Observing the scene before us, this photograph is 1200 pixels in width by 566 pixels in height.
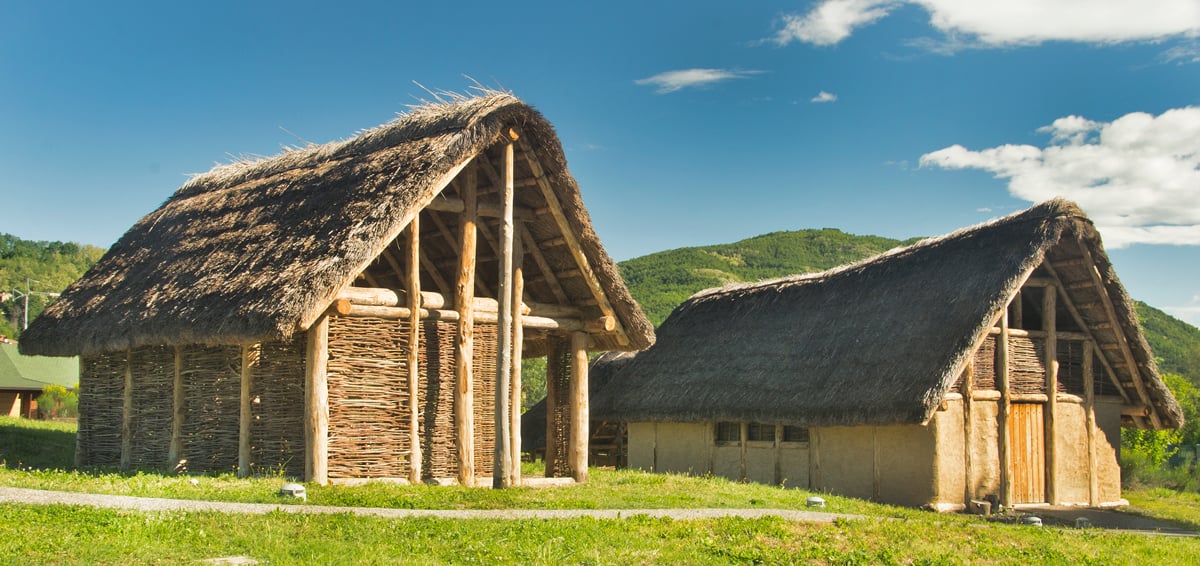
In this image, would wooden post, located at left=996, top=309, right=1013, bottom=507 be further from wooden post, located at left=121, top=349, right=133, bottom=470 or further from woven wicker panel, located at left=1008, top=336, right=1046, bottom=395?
wooden post, located at left=121, top=349, right=133, bottom=470

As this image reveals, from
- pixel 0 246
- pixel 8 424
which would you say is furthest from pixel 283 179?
pixel 0 246

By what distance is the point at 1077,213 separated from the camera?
19.3 meters

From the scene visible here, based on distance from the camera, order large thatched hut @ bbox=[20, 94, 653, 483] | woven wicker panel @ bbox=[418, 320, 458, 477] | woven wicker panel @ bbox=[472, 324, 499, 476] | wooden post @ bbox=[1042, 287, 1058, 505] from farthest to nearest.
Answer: wooden post @ bbox=[1042, 287, 1058, 505], woven wicker panel @ bbox=[472, 324, 499, 476], woven wicker panel @ bbox=[418, 320, 458, 477], large thatched hut @ bbox=[20, 94, 653, 483]

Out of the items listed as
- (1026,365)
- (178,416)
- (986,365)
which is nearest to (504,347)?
(178,416)

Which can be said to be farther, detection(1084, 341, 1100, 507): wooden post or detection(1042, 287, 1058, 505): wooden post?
detection(1084, 341, 1100, 507): wooden post

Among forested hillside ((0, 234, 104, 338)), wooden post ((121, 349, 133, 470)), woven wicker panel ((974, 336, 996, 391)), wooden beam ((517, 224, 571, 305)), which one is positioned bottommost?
wooden post ((121, 349, 133, 470))

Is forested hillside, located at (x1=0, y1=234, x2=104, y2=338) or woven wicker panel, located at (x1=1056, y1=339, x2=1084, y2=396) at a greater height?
forested hillside, located at (x1=0, y1=234, x2=104, y2=338)

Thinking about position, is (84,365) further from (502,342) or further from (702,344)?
(702,344)

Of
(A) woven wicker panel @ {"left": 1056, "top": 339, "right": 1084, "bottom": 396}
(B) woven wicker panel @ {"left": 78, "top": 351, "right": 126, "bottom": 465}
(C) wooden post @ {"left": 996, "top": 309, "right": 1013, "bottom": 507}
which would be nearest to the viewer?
(B) woven wicker panel @ {"left": 78, "top": 351, "right": 126, "bottom": 465}

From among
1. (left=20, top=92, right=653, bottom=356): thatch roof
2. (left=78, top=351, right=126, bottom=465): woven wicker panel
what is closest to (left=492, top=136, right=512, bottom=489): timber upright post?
(left=20, top=92, right=653, bottom=356): thatch roof

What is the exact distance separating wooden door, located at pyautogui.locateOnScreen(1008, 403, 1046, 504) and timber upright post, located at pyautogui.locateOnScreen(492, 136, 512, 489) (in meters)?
9.90

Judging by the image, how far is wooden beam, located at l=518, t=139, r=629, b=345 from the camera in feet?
52.2

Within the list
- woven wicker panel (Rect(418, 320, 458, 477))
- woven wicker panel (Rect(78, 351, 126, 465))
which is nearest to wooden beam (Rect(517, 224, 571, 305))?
woven wicker panel (Rect(418, 320, 458, 477))

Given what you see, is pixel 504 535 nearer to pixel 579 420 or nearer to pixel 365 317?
pixel 365 317
